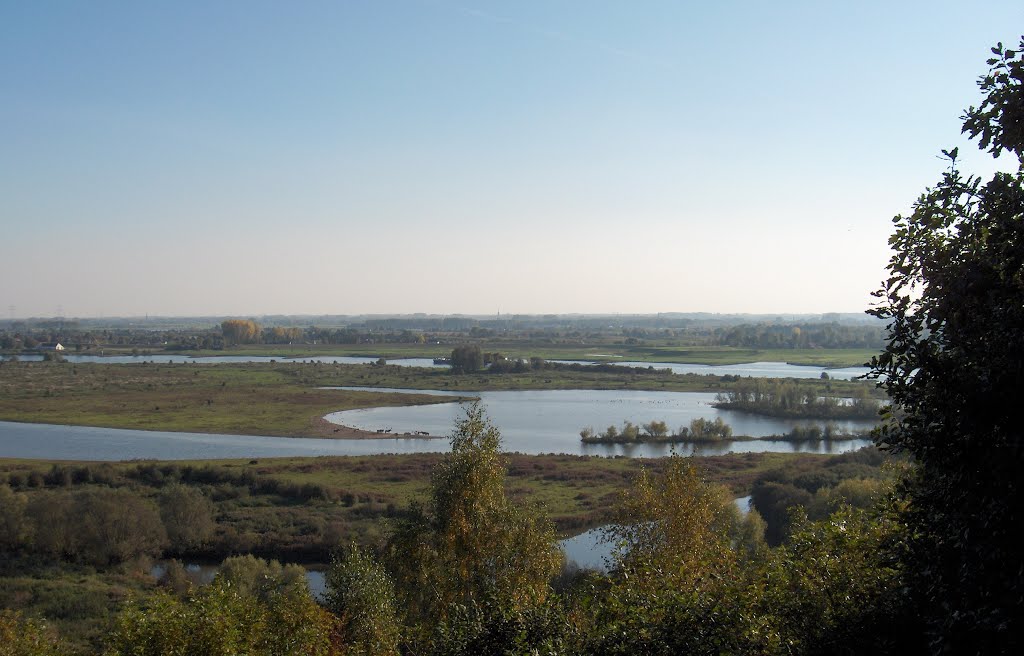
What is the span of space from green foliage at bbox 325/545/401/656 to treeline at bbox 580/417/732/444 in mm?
34992

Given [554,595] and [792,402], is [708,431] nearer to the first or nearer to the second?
→ [792,402]

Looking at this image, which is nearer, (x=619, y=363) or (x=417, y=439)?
(x=417, y=439)

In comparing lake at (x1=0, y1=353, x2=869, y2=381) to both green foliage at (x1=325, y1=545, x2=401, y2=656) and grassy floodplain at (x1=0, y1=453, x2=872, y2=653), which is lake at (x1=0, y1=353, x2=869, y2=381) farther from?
green foliage at (x1=325, y1=545, x2=401, y2=656)

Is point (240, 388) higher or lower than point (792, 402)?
higher

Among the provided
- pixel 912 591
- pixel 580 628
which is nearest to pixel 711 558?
pixel 580 628

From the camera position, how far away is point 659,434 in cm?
4994

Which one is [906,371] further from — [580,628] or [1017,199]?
[580,628]

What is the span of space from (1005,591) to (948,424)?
39.3 inches

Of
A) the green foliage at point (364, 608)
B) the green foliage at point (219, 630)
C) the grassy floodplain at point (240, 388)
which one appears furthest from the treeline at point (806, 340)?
the green foliage at point (219, 630)

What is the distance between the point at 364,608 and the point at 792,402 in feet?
179

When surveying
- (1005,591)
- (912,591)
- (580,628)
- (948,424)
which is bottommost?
(580,628)

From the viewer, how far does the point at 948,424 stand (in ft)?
14.9

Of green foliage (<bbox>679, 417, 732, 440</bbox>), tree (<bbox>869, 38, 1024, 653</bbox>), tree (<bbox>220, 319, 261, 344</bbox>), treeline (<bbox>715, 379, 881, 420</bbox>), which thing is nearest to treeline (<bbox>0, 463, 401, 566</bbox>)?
tree (<bbox>869, 38, 1024, 653</bbox>)

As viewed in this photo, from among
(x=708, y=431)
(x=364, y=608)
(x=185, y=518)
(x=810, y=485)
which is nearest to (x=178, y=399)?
(x=185, y=518)
